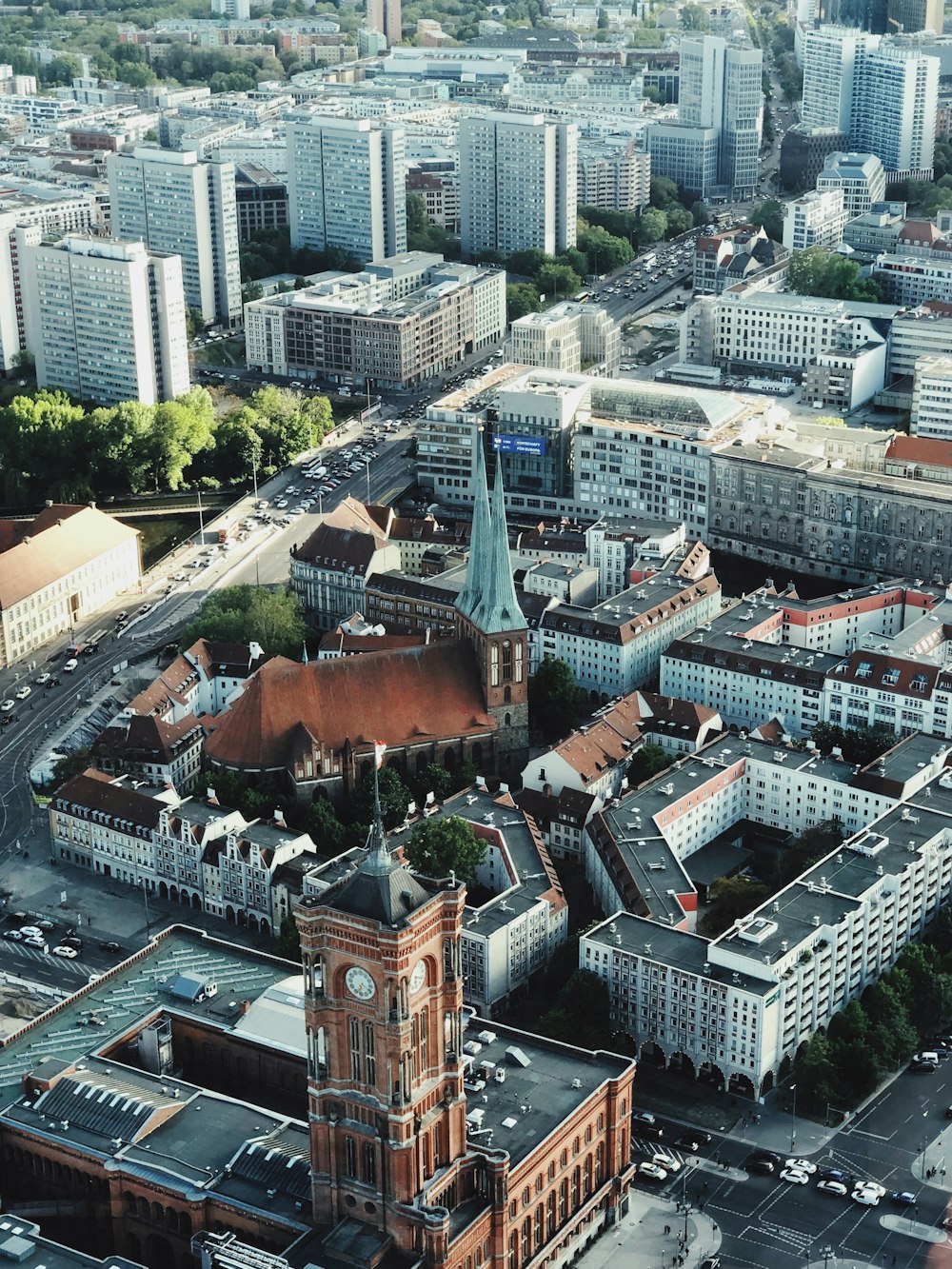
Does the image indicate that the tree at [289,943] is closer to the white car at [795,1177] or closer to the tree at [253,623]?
the white car at [795,1177]

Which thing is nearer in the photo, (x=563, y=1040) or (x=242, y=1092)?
(x=242, y=1092)

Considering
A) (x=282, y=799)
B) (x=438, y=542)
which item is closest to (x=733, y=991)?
(x=282, y=799)

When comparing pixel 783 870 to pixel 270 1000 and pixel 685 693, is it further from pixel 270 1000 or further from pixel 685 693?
pixel 270 1000

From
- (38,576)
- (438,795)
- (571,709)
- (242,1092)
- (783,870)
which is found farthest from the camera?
(38,576)

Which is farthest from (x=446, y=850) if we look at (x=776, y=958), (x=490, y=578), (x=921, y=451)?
(x=921, y=451)

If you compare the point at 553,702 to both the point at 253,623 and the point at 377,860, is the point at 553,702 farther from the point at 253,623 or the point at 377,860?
the point at 377,860

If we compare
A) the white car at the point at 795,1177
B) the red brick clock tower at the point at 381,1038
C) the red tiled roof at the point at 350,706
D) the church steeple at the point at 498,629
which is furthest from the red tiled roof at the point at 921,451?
the red brick clock tower at the point at 381,1038

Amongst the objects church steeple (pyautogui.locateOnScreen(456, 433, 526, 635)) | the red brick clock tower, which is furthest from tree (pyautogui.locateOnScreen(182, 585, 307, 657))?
the red brick clock tower
